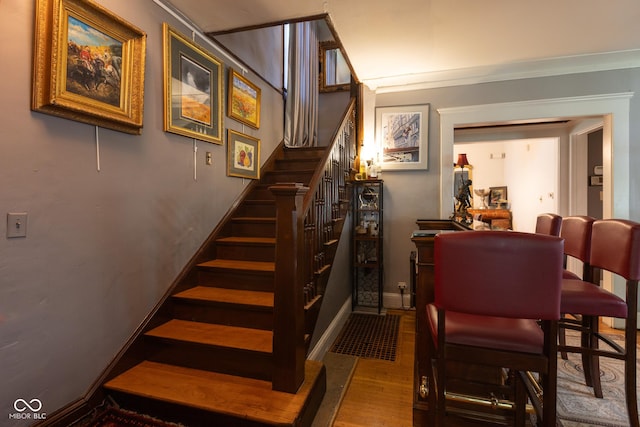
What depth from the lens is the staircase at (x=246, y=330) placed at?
162cm

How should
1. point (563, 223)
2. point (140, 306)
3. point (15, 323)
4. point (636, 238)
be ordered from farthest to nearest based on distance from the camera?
1. point (563, 223)
2. point (140, 306)
3. point (636, 238)
4. point (15, 323)

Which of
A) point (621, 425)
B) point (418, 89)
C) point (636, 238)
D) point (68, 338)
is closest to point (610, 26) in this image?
point (418, 89)

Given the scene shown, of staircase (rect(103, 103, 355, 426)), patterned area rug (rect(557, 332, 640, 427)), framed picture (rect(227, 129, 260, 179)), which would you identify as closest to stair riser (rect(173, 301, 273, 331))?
staircase (rect(103, 103, 355, 426))

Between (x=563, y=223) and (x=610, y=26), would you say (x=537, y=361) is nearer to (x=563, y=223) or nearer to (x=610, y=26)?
(x=563, y=223)

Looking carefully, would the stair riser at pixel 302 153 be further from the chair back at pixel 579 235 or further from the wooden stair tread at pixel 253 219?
the chair back at pixel 579 235

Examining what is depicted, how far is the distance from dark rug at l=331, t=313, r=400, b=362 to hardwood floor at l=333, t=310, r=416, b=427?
0.12m

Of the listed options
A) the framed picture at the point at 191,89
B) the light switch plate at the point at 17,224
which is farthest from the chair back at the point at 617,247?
the light switch plate at the point at 17,224

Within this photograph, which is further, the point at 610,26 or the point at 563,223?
the point at 610,26

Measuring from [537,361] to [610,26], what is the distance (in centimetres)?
299

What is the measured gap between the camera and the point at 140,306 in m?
2.01

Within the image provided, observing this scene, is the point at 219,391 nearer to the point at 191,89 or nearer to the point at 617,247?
the point at 191,89

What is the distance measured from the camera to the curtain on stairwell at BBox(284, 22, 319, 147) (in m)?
3.83

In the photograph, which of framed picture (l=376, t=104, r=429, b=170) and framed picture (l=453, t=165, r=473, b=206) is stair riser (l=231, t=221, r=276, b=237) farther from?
framed picture (l=453, t=165, r=473, b=206)

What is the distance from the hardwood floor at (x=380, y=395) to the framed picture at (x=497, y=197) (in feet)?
23.1
